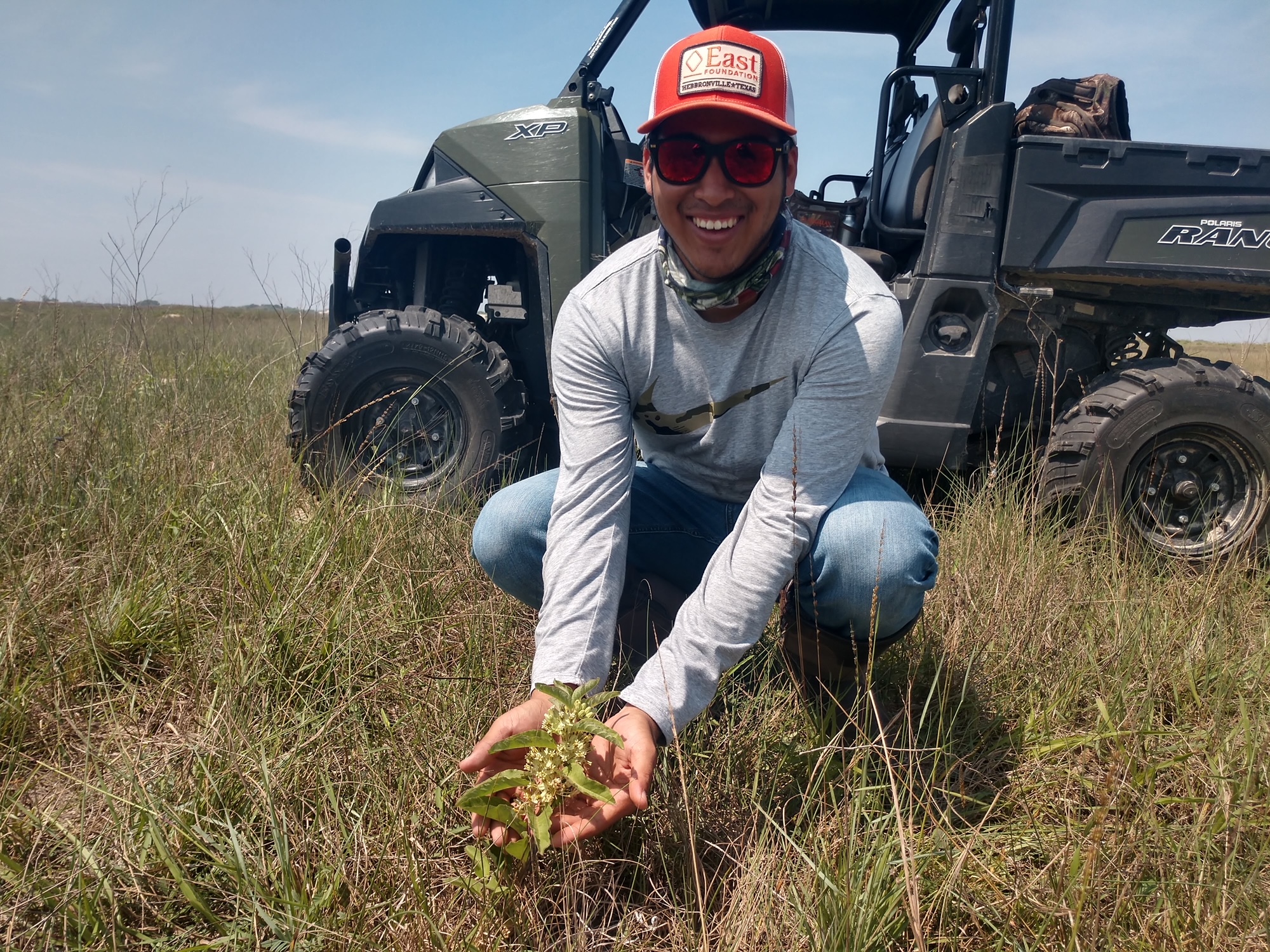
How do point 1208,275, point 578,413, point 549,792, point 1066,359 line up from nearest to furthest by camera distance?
point 549,792, point 578,413, point 1208,275, point 1066,359

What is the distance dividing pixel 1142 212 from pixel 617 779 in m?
3.09

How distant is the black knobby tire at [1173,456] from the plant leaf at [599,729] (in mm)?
2521

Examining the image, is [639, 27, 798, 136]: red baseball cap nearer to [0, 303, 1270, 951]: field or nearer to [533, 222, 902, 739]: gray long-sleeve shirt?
[533, 222, 902, 739]: gray long-sleeve shirt

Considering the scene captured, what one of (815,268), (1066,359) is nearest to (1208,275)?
(1066,359)

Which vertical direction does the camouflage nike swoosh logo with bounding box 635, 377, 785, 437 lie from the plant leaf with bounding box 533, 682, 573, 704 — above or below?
above

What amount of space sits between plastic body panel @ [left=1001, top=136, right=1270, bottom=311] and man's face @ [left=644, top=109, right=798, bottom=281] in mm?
1889

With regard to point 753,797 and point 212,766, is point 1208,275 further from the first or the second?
point 212,766

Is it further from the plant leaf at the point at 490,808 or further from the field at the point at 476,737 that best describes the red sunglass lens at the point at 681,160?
the plant leaf at the point at 490,808

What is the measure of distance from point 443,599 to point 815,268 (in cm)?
136

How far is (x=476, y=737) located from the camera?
181 cm

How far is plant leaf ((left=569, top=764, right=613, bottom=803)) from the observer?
126 centimetres

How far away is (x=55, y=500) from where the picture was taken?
2.74 m

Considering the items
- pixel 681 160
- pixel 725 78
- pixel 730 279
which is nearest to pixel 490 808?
pixel 730 279

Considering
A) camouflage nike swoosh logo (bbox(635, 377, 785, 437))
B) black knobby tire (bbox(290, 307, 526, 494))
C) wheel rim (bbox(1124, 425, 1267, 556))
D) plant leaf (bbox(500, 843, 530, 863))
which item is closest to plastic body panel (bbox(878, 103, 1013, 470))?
wheel rim (bbox(1124, 425, 1267, 556))
